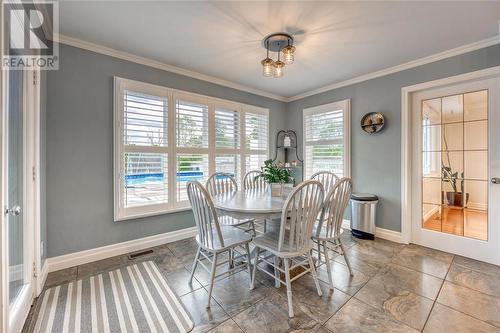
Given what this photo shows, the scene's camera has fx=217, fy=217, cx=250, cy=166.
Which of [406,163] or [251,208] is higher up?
[406,163]

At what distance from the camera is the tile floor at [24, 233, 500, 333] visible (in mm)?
1585

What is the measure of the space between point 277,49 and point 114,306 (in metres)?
2.92

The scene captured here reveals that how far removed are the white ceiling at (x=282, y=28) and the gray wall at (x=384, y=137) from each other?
10.1 inches

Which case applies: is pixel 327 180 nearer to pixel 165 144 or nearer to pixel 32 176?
pixel 165 144

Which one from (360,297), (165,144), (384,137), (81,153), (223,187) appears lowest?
(360,297)

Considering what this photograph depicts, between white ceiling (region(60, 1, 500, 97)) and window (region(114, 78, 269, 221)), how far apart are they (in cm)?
55

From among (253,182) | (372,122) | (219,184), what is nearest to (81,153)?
(219,184)

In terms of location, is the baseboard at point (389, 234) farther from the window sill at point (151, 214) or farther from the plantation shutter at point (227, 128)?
the window sill at point (151, 214)

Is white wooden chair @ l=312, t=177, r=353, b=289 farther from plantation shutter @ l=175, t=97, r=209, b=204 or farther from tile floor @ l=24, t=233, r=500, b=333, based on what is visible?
plantation shutter @ l=175, t=97, r=209, b=204

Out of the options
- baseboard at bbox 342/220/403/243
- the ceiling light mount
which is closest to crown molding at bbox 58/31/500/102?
the ceiling light mount

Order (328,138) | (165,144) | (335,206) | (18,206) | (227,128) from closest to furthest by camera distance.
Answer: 1. (18,206)
2. (335,206)
3. (165,144)
4. (227,128)
5. (328,138)

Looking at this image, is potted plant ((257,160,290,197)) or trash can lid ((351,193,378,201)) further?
trash can lid ((351,193,378,201))

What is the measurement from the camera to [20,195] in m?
1.71

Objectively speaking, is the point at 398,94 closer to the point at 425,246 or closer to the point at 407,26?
the point at 407,26
